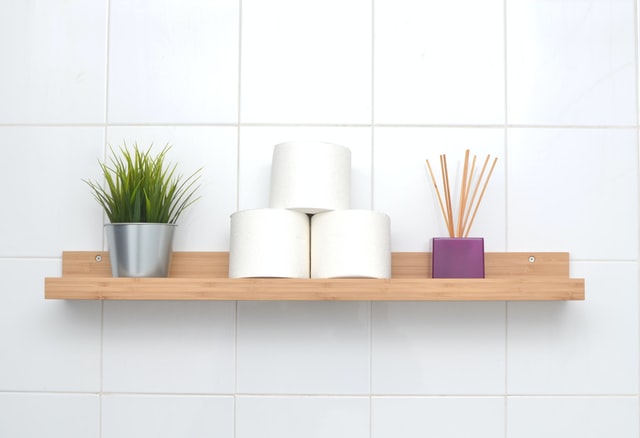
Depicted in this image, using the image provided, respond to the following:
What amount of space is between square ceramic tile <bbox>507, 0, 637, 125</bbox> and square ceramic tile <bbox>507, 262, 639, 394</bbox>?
0.25 m

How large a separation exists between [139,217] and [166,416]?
316 millimetres

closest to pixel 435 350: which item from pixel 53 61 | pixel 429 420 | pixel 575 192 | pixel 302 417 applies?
pixel 429 420

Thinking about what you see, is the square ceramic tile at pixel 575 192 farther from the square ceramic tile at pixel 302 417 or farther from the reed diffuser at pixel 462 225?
the square ceramic tile at pixel 302 417

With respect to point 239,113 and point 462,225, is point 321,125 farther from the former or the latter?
point 462,225

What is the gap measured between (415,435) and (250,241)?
41 centimetres

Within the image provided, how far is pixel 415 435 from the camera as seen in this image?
981 mm

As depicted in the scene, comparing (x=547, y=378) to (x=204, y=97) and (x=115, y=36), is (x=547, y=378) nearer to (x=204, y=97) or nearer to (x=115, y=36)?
(x=204, y=97)

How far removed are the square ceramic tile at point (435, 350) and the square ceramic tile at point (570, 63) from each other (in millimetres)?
331

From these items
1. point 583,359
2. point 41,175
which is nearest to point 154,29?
point 41,175

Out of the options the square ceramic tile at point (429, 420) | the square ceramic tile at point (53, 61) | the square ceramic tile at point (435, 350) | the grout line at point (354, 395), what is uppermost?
the square ceramic tile at point (53, 61)

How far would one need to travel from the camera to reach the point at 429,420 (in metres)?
0.98

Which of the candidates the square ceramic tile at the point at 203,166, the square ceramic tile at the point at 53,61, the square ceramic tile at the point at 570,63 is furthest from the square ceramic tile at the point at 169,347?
the square ceramic tile at the point at 570,63

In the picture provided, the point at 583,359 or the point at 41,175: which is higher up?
the point at 41,175

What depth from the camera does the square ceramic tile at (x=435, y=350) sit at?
0.98 meters
